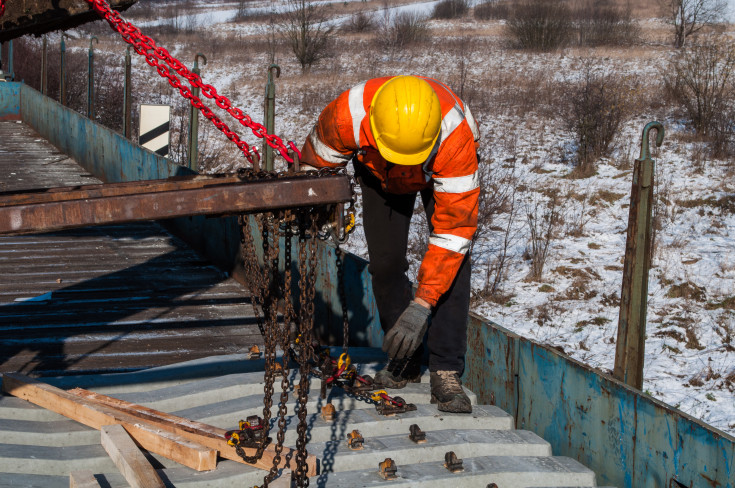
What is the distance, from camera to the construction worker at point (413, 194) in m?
3.65

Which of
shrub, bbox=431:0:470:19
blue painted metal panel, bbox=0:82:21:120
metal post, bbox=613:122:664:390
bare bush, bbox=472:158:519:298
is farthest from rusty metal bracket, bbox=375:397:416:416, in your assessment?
shrub, bbox=431:0:470:19

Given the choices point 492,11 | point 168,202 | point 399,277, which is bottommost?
point 399,277

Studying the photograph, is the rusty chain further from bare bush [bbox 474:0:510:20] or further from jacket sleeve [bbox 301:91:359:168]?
bare bush [bbox 474:0:510:20]

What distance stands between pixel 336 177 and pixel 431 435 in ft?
5.04

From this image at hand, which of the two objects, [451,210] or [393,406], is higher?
[451,210]

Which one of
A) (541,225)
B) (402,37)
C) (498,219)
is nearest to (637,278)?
(541,225)

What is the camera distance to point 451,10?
1610 inches

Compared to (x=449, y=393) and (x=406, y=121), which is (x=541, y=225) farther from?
(x=406, y=121)

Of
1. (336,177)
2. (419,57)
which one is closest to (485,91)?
(419,57)

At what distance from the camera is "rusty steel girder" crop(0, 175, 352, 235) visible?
2783 millimetres

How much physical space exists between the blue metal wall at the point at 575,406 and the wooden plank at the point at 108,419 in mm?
1655

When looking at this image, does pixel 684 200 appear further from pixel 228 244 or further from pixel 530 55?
pixel 530 55

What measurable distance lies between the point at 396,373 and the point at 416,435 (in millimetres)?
682

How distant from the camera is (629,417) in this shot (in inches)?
133
